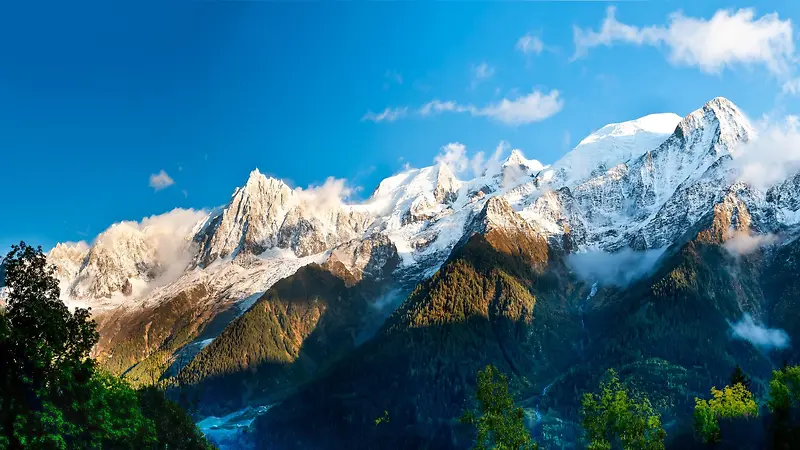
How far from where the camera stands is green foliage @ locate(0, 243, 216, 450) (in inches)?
2200

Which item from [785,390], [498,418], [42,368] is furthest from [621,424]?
[785,390]

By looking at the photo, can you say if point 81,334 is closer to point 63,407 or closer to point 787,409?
point 63,407

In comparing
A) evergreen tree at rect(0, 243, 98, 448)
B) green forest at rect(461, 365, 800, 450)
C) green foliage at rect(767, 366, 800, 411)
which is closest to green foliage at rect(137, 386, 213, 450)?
evergreen tree at rect(0, 243, 98, 448)

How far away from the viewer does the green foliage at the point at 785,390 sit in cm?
13662

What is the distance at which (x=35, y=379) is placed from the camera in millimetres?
59625

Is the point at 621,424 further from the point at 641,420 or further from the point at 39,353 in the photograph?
the point at 39,353

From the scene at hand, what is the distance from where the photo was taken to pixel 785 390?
449 feet

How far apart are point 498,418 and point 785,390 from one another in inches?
3770

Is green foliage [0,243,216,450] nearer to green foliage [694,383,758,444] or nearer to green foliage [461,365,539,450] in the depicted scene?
green foliage [461,365,539,450]

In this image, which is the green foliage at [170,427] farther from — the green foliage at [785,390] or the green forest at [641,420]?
the green foliage at [785,390]

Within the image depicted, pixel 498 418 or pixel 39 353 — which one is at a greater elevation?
pixel 39 353

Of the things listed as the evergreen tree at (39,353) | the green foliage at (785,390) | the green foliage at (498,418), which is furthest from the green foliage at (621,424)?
the green foliage at (785,390)

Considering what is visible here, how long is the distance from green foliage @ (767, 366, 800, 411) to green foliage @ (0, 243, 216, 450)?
408 ft

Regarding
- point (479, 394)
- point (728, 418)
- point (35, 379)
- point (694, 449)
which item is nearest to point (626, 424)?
point (479, 394)
